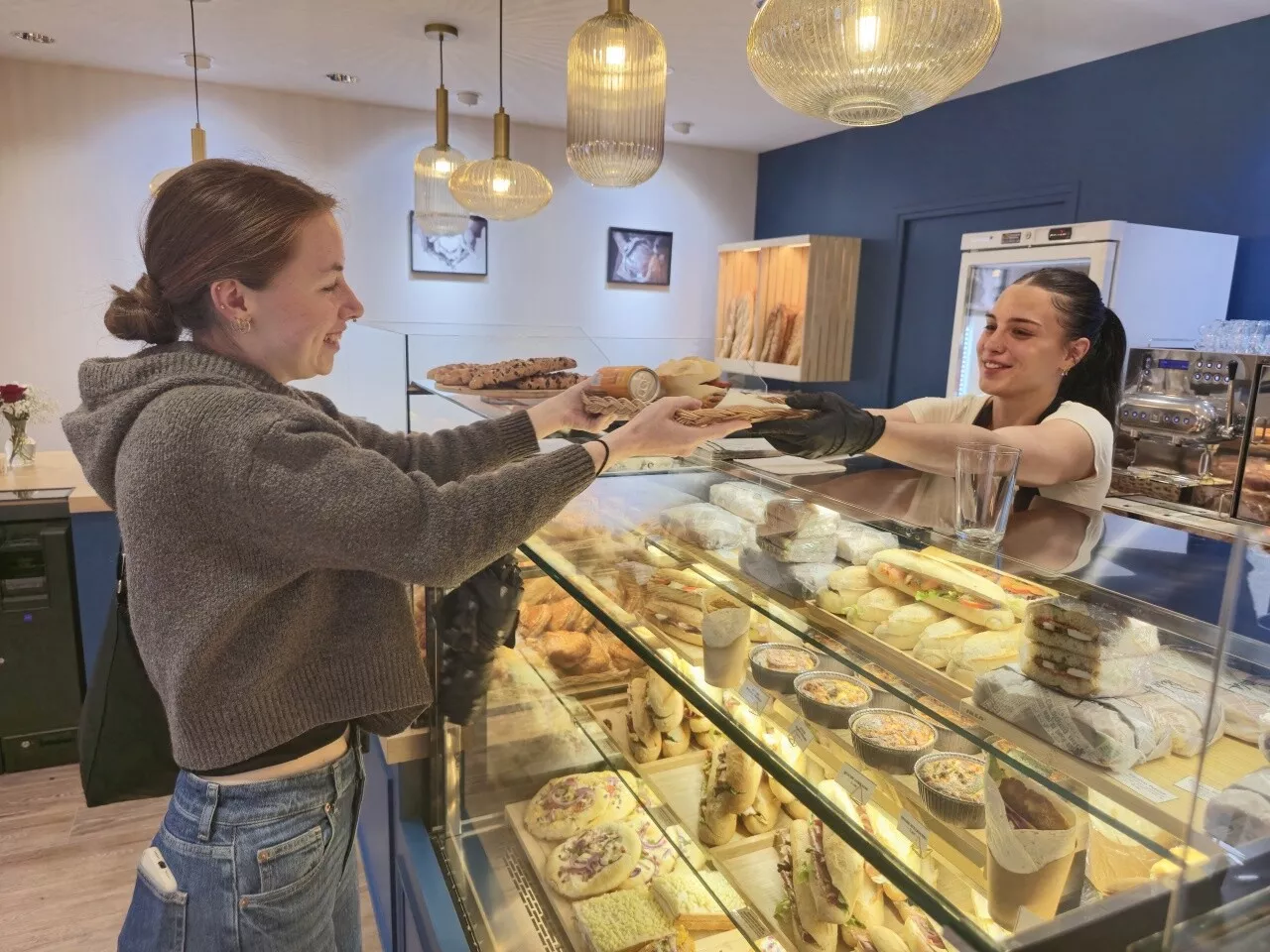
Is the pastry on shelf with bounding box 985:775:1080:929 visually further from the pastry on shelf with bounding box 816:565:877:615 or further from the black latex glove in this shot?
the black latex glove

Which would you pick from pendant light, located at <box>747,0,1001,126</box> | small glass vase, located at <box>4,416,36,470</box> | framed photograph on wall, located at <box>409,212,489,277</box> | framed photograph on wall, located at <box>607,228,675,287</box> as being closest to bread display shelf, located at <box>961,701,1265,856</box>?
pendant light, located at <box>747,0,1001,126</box>

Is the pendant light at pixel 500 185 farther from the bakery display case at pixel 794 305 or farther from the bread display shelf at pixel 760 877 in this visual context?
the bakery display case at pixel 794 305

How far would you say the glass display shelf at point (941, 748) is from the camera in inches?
27.1

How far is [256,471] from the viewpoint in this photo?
37.9 inches

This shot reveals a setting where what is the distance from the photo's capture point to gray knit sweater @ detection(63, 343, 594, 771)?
0.97m

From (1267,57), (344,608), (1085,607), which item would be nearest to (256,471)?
(344,608)

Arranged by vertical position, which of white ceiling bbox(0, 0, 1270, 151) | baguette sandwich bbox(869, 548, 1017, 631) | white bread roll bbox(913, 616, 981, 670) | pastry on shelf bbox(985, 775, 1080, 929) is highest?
white ceiling bbox(0, 0, 1270, 151)

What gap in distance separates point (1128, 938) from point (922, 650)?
405 millimetres

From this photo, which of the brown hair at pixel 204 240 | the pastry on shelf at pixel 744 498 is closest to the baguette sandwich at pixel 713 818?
the pastry on shelf at pixel 744 498

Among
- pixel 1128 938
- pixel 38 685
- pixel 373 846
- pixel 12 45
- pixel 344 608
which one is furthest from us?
pixel 12 45

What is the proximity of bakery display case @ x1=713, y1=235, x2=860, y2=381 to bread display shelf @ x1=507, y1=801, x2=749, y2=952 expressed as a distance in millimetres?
4222

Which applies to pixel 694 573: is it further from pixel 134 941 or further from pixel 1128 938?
pixel 134 941

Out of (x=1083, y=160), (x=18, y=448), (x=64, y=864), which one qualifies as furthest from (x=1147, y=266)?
A: (x=18, y=448)

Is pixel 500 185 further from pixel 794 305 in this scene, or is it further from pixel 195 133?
pixel 794 305
